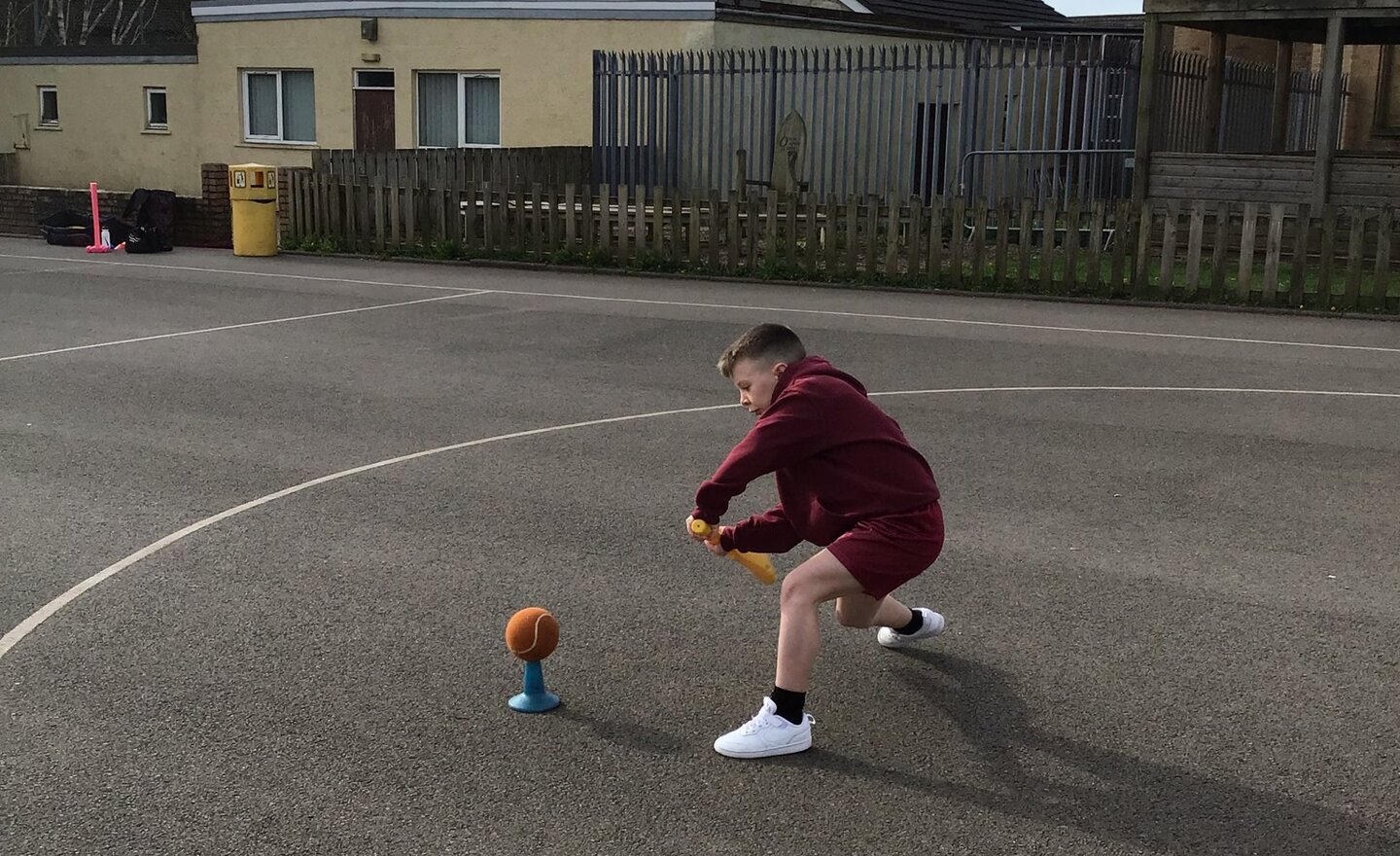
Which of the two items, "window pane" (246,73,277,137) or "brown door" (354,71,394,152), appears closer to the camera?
"brown door" (354,71,394,152)

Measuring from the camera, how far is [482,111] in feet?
88.8

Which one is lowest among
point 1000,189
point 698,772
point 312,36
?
point 698,772

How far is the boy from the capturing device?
15.3ft

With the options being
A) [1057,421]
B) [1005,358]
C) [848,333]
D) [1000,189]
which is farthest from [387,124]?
[1057,421]

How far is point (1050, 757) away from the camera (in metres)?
4.62

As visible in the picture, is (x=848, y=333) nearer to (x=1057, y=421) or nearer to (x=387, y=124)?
(x=1057, y=421)

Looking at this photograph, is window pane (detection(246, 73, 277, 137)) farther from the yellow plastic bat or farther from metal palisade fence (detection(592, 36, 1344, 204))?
the yellow plastic bat

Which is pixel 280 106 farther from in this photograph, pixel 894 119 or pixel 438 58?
pixel 894 119

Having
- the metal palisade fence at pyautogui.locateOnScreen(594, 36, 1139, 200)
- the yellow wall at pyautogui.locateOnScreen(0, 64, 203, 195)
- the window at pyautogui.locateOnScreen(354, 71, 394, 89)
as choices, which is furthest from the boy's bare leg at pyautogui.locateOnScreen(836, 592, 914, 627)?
the yellow wall at pyautogui.locateOnScreen(0, 64, 203, 195)

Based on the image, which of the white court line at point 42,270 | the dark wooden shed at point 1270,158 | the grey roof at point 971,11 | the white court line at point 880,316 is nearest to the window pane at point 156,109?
the white court line at point 42,270

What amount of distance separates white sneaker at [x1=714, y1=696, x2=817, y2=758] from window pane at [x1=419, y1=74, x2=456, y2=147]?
2384 cm

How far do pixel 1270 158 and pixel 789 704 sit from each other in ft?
57.3

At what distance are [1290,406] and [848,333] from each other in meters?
4.43

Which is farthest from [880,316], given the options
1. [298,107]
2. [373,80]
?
[298,107]
